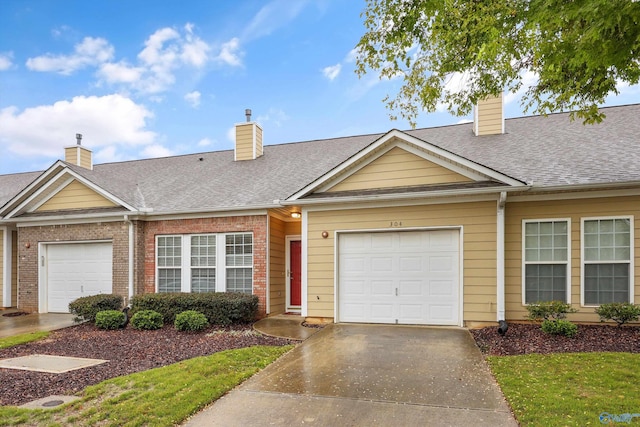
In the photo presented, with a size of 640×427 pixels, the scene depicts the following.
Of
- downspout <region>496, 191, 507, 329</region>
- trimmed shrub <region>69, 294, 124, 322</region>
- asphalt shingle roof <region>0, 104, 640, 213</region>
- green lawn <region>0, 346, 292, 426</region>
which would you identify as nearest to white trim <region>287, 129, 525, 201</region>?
downspout <region>496, 191, 507, 329</region>

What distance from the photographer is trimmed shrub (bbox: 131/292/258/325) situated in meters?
9.73

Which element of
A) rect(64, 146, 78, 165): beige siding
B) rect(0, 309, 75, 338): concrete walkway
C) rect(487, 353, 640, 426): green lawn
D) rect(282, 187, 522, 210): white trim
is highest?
rect(64, 146, 78, 165): beige siding

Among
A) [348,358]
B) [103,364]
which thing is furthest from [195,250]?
[348,358]

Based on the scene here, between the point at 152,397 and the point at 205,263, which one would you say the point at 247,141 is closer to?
the point at 205,263

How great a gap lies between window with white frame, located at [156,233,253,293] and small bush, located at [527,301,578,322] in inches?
275

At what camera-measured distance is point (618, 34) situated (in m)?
4.61

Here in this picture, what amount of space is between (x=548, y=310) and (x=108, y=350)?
8967 mm

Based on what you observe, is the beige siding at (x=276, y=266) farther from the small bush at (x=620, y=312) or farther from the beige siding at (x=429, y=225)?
the small bush at (x=620, y=312)

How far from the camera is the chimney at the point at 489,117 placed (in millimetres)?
12180

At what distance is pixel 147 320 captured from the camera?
966 cm

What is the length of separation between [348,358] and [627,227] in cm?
677

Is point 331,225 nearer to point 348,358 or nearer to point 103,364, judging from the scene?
point 348,358

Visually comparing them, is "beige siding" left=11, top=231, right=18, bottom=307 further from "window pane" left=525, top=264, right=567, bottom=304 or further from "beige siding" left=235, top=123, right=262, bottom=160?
"window pane" left=525, top=264, right=567, bottom=304

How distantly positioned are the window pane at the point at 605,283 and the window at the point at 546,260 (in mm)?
431
